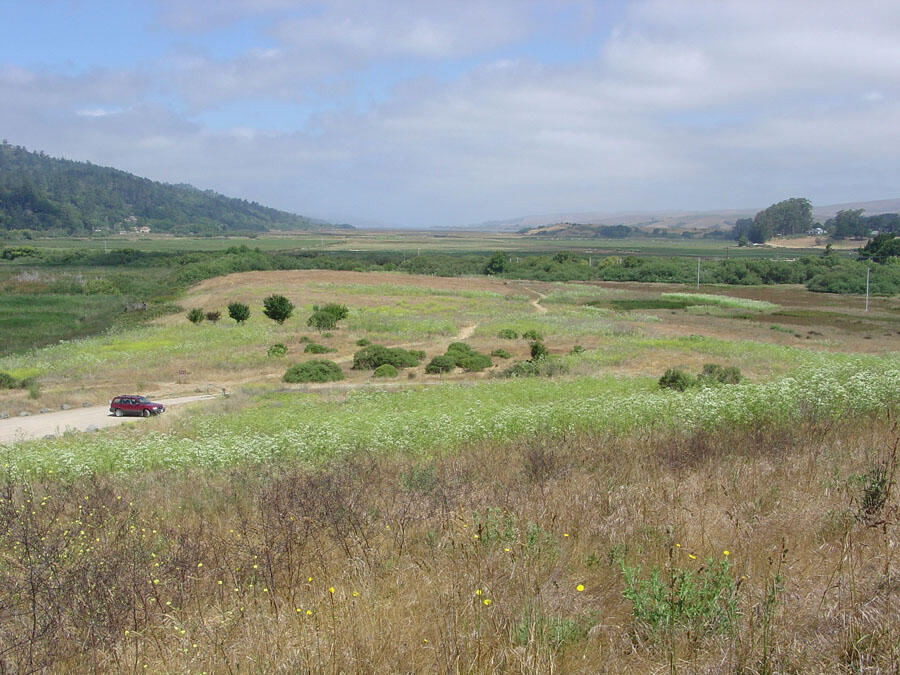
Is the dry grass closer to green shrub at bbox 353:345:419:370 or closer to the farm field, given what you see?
the farm field

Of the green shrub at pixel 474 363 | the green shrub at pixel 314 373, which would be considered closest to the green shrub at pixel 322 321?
the green shrub at pixel 314 373

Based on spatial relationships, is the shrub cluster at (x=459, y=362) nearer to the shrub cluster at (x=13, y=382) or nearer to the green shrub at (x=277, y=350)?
the green shrub at (x=277, y=350)

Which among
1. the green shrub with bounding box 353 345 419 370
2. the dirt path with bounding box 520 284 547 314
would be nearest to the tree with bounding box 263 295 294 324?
the green shrub with bounding box 353 345 419 370

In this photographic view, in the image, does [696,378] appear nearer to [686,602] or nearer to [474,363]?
[474,363]

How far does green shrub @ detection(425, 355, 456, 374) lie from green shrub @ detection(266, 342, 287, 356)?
412 inches

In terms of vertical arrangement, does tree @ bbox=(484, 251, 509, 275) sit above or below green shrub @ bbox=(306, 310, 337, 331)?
above

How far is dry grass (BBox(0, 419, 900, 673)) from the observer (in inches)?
122

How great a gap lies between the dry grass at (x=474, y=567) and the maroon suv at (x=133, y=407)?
76.1 ft

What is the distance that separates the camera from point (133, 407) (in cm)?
2802

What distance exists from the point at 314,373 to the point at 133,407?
9.09m

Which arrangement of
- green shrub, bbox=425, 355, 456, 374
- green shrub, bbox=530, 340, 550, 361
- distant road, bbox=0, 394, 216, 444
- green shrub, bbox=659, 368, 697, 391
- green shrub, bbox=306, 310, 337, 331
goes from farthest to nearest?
green shrub, bbox=306, 310, 337, 331 < green shrub, bbox=530, 340, 550, 361 < green shrub, bbox=425, 355, 456, 374 < green shrub, bbox=659, 368, 697, 391 < distant road, bbox=0, 394, 216, 444

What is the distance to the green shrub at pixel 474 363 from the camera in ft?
116

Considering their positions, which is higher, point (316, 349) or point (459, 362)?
point (316, 349)

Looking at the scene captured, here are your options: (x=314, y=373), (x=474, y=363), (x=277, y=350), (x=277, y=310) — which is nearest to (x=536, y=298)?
(x=277, y=310)
